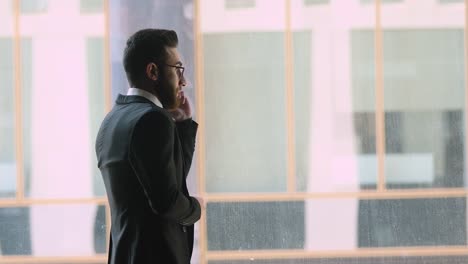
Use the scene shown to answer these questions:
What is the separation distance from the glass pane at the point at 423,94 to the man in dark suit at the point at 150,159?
295 centimetres

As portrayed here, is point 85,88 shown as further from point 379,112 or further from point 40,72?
point 379,112

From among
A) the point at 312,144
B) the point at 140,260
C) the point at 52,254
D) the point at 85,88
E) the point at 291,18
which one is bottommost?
the point at 52,254

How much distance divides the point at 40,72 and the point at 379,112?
2404 mm

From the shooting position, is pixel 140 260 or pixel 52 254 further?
pixel 52 254

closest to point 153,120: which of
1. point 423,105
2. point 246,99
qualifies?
point 246,99

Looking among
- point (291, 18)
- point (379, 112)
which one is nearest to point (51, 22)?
point (291, 18)

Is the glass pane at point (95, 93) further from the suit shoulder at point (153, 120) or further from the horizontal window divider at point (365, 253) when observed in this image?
the suit shoulder at point (153, 120)

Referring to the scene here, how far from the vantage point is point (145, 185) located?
2.60 metres

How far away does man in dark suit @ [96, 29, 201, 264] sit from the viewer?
2.60 m

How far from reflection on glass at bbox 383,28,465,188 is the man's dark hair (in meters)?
3.05

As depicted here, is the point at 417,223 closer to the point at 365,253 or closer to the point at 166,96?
the point at 365,253

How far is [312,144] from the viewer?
5.66m

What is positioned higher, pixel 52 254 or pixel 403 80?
pixel 403 80

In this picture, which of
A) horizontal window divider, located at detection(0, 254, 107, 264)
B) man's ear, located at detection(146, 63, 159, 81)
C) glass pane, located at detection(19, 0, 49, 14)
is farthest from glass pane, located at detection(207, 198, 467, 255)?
man's ear, located at detection(146, 63, 159, 81)
